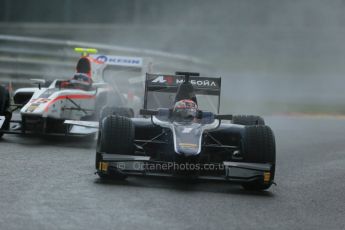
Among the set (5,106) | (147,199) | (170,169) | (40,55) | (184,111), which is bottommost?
(147,199)

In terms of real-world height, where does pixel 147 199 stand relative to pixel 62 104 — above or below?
below

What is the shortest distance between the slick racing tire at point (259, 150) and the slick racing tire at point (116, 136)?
4.30ft

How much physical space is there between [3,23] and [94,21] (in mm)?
2448

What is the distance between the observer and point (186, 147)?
861 centimetres

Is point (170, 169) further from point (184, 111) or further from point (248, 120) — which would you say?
point (248, 120)

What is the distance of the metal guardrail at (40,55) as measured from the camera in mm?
19953

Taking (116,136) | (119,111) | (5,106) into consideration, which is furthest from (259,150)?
(5,106)

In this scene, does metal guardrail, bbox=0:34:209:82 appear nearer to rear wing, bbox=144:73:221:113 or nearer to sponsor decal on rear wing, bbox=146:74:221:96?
rear wing, bbox=144:73:221:113

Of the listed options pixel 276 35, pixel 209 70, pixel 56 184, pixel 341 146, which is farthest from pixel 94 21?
pixel 56 184

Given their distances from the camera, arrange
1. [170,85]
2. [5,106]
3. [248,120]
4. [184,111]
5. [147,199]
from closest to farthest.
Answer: [147,199], [184,111], [248,120], [170,85], [5,106]

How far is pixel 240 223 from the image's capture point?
22.5ft

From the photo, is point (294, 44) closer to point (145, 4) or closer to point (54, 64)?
point (145, 4)

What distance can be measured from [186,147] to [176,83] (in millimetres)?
2637

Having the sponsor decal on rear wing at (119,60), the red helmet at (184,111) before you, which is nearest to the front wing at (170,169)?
the red helmet at (184,111)
